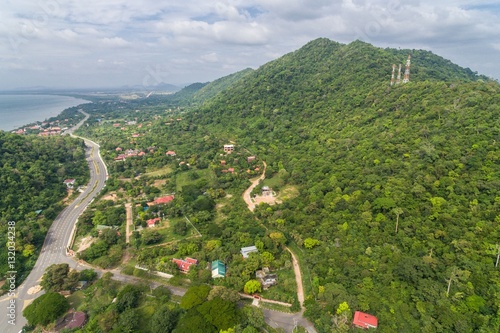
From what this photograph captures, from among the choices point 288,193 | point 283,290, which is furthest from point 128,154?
point 283,290

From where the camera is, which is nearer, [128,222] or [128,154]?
[128,222]

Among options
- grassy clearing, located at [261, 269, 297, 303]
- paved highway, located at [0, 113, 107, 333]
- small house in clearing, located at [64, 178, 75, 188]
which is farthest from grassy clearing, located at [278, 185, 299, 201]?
small house in clearing, located at [64, 178, 75, 188]

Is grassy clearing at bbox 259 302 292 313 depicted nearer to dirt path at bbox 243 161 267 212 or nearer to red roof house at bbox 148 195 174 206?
dirt path at bbox 243 161 267 212

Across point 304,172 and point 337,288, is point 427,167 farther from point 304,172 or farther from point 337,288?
point 337,288

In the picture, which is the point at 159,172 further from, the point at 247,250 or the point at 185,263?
the point at 247,250

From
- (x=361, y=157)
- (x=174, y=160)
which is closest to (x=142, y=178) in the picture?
(x=174, y=160)

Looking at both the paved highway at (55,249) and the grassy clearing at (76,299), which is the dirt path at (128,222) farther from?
the grassy clearing at (76,299)
